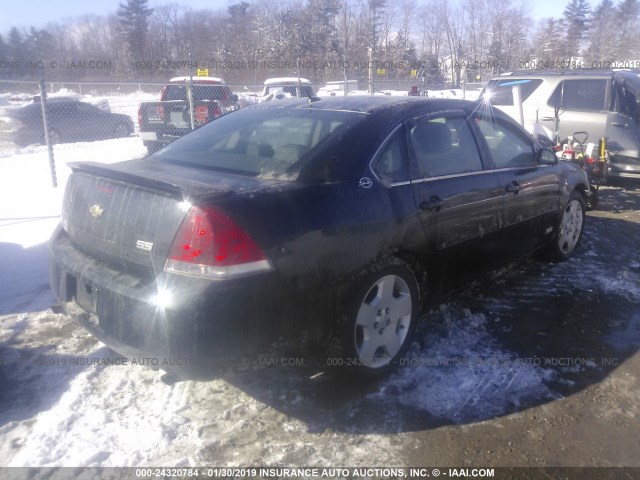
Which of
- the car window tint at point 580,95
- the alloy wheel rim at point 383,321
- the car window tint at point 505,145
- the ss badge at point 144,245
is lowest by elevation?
the alloy wheel rim at point 383,321

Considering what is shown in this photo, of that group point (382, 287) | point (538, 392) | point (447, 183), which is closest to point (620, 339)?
point (538, 392)

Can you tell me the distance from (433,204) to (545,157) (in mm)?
1877

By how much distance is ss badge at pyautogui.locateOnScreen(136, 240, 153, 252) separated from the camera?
8.45 feet

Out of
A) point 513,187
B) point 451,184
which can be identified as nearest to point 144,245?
point 451,184

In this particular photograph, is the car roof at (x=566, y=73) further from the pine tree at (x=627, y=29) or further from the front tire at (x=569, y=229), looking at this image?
the pine tree at (x=627, y=29)

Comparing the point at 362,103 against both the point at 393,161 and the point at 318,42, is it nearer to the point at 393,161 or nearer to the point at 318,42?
the point at 393,161

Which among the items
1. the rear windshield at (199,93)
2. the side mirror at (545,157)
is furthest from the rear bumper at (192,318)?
the rear windshield at (199,93)

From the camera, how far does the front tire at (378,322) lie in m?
2.93

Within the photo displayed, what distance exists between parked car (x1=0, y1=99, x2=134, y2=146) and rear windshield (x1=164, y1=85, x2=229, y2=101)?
392cm

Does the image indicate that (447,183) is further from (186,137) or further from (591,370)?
(186,137)

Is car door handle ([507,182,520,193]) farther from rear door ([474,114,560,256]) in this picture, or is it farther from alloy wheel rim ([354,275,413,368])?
alloy wheel rim ([354,275,413,368])

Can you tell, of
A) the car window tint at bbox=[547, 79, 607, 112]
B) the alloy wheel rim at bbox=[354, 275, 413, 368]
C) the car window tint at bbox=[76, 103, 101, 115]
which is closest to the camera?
the alloy wheel rim at bbox=[354, 275, 413, 368]

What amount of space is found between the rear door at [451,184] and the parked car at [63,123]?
13.3 m

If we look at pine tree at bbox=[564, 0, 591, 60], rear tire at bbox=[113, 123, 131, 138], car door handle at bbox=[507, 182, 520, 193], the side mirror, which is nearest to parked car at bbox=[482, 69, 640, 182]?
the side mirror
